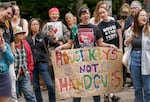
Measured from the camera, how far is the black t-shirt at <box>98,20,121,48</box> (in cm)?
890

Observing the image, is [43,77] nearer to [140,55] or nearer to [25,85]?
[25,85]

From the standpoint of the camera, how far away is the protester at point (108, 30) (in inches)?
349

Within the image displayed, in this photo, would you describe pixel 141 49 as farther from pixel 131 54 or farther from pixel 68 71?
pixel 68 71

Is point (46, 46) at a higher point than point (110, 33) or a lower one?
lower

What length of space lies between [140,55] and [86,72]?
1.08m

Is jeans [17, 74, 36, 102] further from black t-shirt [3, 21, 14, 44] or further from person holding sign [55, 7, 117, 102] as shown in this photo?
person holding sign [55, 7, 117, 102]

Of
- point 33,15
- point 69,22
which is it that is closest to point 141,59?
point 69,22

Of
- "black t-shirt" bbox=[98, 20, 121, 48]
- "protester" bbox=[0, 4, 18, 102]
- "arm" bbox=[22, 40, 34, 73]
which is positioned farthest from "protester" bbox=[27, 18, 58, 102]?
"protester" bbox=[0, 4, 18, 102]

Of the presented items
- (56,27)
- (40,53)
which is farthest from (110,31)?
(40,53)

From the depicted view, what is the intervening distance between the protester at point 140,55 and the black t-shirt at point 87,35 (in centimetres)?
56

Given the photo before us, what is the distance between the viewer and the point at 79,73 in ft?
26.9

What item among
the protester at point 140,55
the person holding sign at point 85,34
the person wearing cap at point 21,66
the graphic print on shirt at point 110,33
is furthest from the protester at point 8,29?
the graphic print on shirt at point 110,33

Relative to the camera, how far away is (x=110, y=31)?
898 centimetres

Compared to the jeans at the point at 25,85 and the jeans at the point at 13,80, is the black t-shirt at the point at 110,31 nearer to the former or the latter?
the jeans at the point at 25,85
